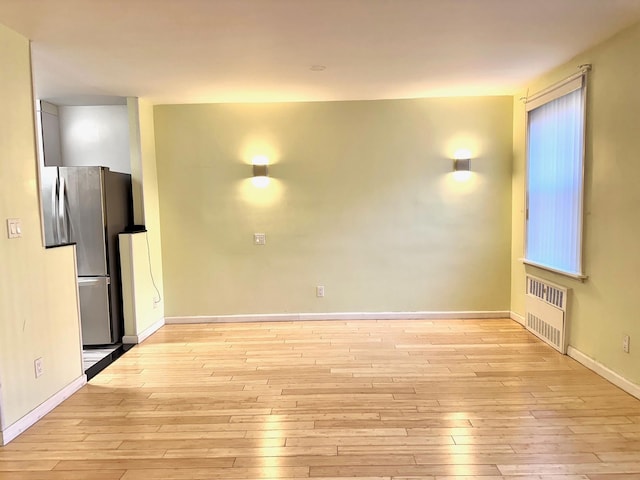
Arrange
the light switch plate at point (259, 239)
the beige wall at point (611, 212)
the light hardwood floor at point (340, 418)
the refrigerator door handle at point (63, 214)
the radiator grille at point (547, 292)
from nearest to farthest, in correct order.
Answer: the light hardwood floor at point (340, 418) < the beige wall at point (611, 212) < the radiator grille at point (547, 292) < the refrigerator door handle at point (63, 214) < the light switch plate at point (259, 239)

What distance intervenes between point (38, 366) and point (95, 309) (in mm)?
1389

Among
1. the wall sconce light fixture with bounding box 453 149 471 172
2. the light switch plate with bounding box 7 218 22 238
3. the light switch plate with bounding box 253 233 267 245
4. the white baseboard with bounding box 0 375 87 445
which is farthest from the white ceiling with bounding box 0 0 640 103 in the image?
the white baseboard with bounding box 0 375 87 445

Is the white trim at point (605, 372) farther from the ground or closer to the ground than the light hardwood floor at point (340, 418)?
farther from the ground

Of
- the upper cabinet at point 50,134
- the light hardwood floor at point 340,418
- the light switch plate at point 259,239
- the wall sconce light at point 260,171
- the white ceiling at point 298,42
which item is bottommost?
the light hardwood floor at point 340,418

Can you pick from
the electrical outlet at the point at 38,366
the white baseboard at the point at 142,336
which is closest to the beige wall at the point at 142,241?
the white baseboard at the point at 142,336

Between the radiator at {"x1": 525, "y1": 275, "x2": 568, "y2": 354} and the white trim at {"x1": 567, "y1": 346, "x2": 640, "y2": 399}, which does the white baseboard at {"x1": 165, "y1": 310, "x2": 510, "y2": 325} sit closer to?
the radiator at {"x1": 525, "y1": 275, "x2": 568, "y2": 354}

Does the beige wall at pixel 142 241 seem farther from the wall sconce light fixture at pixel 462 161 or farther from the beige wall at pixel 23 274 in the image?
the wall sconce light fixture at pixel 462 161

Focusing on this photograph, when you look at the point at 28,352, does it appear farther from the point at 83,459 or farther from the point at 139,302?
the point at 139,302

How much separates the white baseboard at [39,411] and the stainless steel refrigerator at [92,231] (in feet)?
3.13

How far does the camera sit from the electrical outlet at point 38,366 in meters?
2.67

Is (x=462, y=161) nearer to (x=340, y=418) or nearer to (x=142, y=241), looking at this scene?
(x=340, y=418)

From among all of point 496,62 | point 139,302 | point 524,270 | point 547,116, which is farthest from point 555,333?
point 139,302

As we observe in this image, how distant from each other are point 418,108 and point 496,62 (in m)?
1.25

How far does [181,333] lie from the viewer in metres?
4.45
